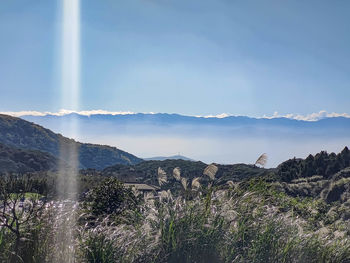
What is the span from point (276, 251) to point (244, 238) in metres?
0.55

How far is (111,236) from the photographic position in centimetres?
588

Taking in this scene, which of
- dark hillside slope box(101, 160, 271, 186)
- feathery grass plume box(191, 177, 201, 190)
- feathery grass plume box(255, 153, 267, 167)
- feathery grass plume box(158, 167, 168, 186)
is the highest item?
feathery grass plume box(255, 153, 267, 167)

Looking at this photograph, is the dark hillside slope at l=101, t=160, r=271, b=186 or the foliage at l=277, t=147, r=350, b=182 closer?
the foliage at l=277, t=147, r=350, b=182

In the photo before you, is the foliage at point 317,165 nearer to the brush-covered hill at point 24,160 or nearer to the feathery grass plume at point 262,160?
the feathery grass plume at point 262,160

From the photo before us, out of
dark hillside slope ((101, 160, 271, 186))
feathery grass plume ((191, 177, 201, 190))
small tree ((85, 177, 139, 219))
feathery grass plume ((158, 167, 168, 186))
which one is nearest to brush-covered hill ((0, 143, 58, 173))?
dark hillside slope ((101, 160, 271, 186))

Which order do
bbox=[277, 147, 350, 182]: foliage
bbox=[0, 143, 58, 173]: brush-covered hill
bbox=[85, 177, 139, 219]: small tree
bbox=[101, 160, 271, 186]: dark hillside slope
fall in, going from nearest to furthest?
bbox=[85, 177, 139, 219]: small tree → bbox=[277, 147, 350, 182]: foliage → bbox=[101, 160, 271, 186]: dark hillside slope → bbox=[0, 143, 58, 173]: brush-covered hill

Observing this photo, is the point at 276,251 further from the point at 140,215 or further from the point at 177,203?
the point at 140,215

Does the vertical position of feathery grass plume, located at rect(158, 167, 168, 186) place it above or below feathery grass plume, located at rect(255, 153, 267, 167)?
below

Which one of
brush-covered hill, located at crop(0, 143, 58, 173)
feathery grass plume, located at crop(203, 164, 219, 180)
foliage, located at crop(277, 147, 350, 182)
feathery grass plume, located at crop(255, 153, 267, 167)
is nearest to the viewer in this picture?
feathery grass plume, located at crop(203, 164, 219, 180)

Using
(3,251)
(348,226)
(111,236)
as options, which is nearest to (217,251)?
(111,236)

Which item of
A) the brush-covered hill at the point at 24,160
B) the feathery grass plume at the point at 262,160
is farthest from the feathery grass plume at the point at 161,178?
the brush-covered hill at the point at 24,160

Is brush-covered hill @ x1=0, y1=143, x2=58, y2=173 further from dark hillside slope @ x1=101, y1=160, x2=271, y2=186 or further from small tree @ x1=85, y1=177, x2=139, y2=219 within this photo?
small tree @ x1=85, y1=177, x2=139, y2=219

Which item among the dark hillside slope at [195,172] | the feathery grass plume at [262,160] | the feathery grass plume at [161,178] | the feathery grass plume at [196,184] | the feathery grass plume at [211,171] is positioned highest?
the feathery grass plume at [262,160]

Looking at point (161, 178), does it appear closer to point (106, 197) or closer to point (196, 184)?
point (196, 184)
